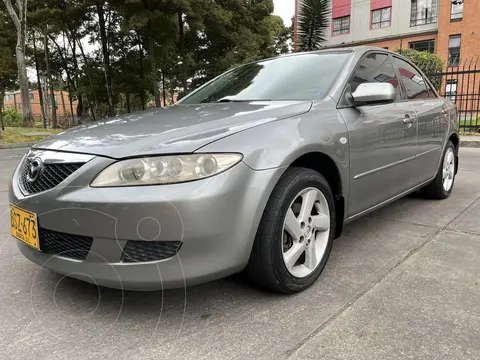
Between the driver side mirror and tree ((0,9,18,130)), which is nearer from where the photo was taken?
the driver side mirror

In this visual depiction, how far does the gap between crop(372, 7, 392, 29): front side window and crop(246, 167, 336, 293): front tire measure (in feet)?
105

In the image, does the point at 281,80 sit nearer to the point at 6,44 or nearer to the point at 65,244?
the point at 65,244

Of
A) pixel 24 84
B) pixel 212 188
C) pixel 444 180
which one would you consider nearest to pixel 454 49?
pixel 24 84

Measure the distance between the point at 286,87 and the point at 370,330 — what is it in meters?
1.64

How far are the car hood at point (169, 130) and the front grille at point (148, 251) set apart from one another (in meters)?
0.39

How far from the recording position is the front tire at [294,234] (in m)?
1.97

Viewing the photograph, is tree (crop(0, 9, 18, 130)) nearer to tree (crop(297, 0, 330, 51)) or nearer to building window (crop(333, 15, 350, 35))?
tree (crop(297, 0, 330, 51))

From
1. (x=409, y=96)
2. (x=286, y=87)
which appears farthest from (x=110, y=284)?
(x=409, y=96)

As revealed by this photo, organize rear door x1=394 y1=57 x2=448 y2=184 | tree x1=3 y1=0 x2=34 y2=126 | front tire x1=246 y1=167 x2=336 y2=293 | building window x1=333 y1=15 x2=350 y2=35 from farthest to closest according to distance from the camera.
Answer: building window x1=333 y1=15 x2=350 y2=35 → tree x1=3 y1=0 x2=34 y2=126 → rear door x1=394 y1=57 x2=448 y2=184 → front tire x1=246 y1=167 x2=336 y2=293

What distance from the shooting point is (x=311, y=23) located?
1669 centimetres

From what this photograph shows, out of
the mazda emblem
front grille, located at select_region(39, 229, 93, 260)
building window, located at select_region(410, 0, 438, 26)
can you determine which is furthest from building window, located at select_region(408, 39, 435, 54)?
front grille, located at select_region(39, 229, 93, 260)

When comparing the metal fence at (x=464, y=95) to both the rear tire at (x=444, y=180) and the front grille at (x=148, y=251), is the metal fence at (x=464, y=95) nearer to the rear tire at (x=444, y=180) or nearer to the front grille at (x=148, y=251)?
the rear tire at (x=444, y=180)

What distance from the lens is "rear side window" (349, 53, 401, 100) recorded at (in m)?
2.85

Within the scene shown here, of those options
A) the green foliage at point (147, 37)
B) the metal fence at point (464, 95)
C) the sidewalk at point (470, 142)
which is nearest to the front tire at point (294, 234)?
the metal fence at point (464, 95)
